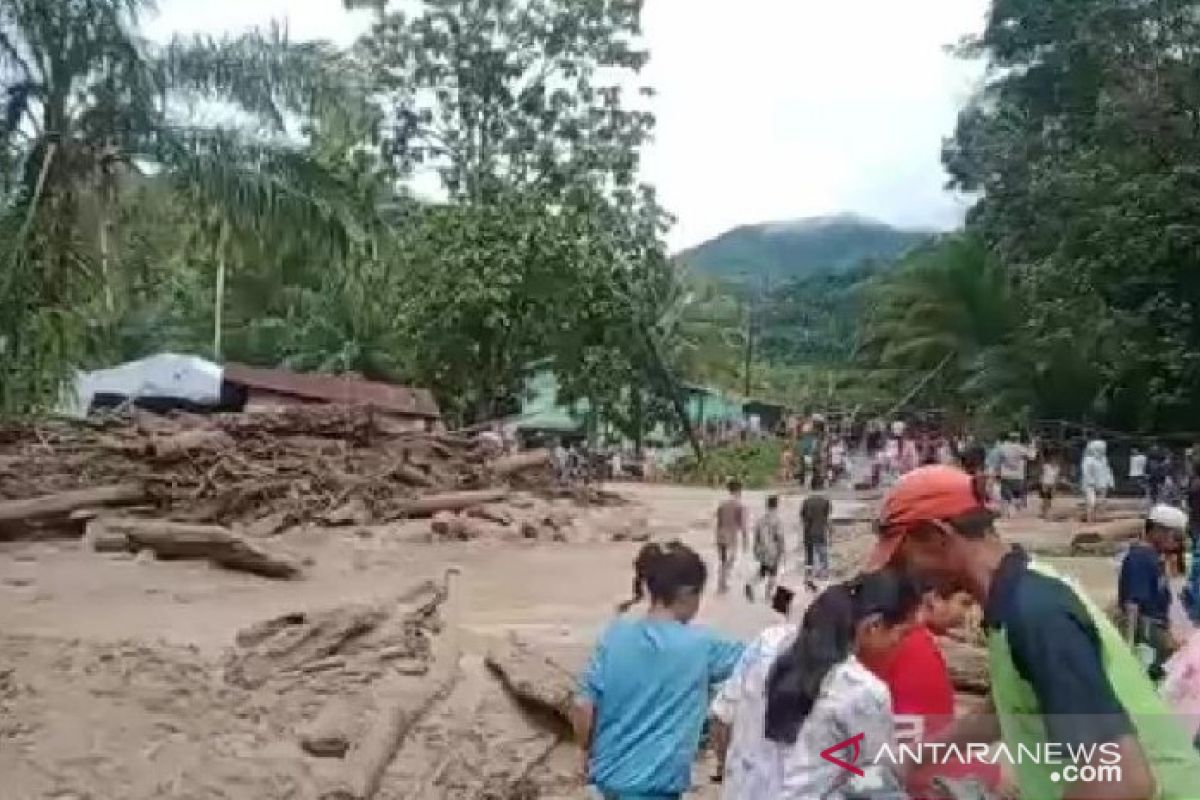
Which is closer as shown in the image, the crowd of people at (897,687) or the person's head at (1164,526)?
the crowd of people at (897,687)

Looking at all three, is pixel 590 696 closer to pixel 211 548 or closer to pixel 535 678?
pixel 535 678

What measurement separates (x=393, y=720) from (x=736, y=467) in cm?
2816

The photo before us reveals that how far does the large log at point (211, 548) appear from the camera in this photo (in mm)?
13422

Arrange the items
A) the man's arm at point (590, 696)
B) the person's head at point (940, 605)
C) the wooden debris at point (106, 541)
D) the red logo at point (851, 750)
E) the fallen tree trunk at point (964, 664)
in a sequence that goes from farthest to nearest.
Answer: the wooden debris at point (106, 541) < the fallen tree trunk at point (964, 664) < the man's arm at point (590, 696) < the red logo at point (851, 750) < the person's head at point (940, 605)

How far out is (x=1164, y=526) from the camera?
795 cm

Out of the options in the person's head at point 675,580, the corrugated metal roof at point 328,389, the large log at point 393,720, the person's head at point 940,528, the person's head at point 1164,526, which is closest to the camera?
the person's head at point 940,528

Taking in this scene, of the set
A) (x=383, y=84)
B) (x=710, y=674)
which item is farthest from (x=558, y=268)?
(x=710, y=674)

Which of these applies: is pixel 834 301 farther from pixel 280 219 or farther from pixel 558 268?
pixel 280 219

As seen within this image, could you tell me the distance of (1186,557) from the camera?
11.9m

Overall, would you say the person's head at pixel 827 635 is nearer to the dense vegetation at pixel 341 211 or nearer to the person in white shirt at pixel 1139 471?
the dense vegetation at pixel 341 211

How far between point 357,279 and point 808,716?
14.2 meters

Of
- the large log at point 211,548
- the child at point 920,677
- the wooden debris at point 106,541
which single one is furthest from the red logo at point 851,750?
the wooden debris at point 106,541

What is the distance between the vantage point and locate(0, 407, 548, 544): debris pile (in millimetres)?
16641

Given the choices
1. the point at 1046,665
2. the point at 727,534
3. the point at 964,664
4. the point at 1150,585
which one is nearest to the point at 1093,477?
the point at 727,534
